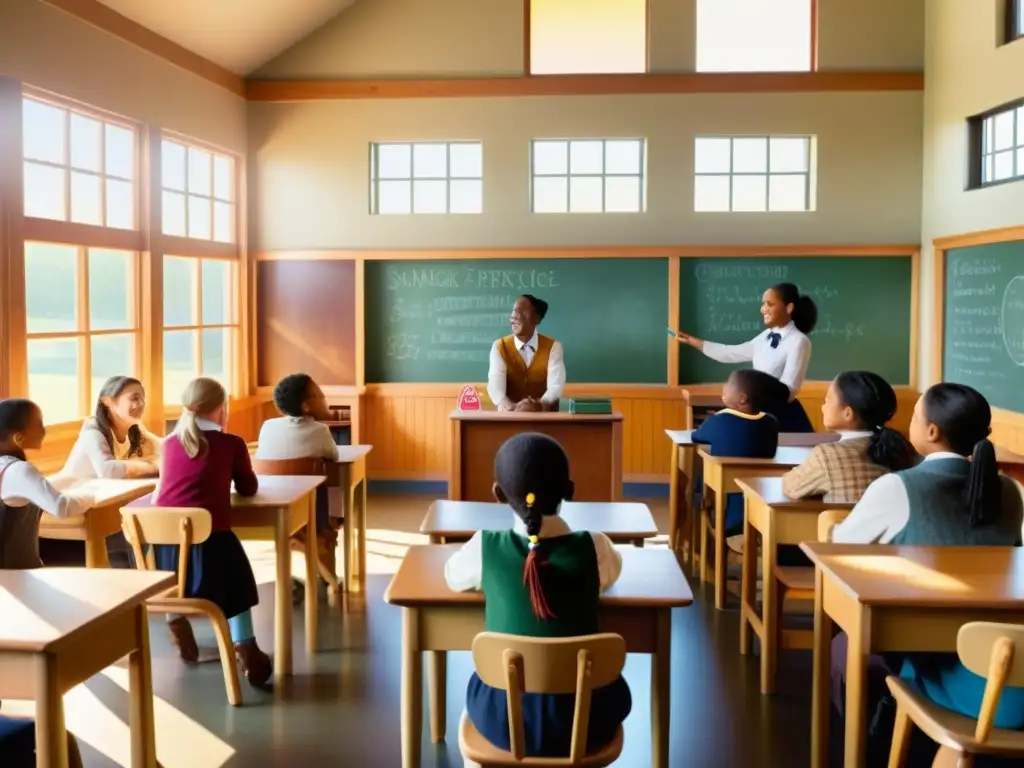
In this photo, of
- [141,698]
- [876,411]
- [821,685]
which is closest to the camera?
[141,698]

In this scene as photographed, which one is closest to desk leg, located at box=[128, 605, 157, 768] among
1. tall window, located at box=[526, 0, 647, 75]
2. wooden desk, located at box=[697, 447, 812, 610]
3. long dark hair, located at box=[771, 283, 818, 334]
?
wooden desk, located at box=[697, 447, 812, 610]

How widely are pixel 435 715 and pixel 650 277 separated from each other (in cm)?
477

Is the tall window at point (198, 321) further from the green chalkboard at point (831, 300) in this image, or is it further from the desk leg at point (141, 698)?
the desk leg at point (141, 698)

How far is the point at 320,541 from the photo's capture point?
4.72 meters

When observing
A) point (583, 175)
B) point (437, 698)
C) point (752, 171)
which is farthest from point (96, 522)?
point (752, 171)

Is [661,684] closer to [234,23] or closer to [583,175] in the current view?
[583,175]

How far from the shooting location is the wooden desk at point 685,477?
493 centimetres

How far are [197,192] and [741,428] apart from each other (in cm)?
432

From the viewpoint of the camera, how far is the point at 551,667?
2.04 meters

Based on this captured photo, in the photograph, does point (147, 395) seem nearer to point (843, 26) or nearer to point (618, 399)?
point (618, 399)

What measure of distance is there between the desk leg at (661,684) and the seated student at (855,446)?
114 cm

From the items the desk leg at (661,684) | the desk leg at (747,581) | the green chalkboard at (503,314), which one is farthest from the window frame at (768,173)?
the desk leg at (661,684)

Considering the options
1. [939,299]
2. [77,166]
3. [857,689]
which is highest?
[77,166]

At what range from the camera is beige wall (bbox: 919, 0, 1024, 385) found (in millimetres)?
5879
